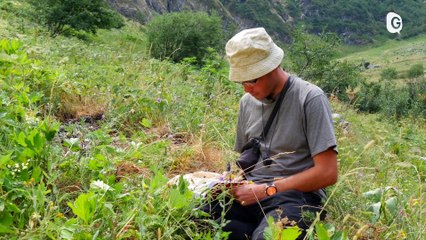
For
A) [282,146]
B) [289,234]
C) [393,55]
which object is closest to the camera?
[289,234]

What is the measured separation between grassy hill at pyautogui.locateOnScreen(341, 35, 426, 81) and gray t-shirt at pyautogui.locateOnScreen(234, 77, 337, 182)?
103 metres

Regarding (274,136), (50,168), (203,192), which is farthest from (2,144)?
(274,136)

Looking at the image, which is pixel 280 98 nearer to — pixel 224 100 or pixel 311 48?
pixel 224 100

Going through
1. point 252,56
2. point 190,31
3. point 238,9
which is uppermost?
point 252,56

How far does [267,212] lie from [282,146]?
421mm

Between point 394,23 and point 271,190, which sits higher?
point 271,190

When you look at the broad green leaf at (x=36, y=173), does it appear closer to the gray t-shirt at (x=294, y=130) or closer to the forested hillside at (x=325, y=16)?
the gray t-shirt at (x=294, y=130)

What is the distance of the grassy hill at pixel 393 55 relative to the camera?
118 metres

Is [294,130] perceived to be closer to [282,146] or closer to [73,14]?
[282,146]

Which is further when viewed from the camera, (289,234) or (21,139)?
(21,139)

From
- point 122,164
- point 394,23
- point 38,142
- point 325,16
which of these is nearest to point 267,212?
point 122,164

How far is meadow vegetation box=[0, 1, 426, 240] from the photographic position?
78.4 inches

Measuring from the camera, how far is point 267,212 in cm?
269

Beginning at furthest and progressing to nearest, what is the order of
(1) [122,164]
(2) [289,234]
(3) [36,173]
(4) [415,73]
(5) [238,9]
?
(5) [238,9] < (4) [415,73] < (1) [122,164] < (3) [36,173] < (2) [289,234]
